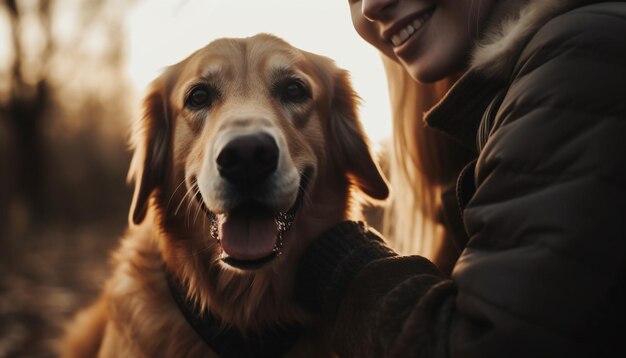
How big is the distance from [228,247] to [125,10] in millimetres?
14252

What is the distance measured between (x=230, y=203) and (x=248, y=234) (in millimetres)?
144

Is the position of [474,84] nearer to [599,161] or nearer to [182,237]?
[599,161]

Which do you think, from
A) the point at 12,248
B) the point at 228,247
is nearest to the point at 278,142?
the point at 228,247

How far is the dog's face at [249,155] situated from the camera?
202 centimetres

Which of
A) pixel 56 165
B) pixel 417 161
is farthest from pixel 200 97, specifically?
pixel 56 165

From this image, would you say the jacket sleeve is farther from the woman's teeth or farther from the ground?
the ground

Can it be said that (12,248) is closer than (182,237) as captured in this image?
No

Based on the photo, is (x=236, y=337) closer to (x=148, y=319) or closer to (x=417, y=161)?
(x=148, y=319)

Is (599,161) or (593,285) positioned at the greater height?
(599,161)

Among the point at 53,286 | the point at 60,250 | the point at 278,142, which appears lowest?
the point at 60,250

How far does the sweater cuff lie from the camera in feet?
5.92

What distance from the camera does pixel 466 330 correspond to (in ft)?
4.17

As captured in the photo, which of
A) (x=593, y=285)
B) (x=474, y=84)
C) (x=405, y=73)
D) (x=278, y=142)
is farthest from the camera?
(x=405, y=73)

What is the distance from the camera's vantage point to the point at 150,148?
258 cm
